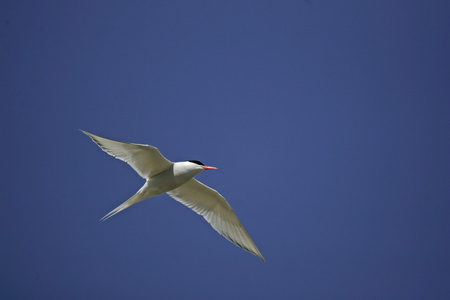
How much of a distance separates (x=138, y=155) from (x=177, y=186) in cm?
86

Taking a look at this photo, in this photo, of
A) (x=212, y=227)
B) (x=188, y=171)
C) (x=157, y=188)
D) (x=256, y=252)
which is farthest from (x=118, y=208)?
(x=256, y=252)

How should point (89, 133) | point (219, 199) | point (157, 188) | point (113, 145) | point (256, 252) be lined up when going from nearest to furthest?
point (89, 133)
point (113, 145)
point (157, 188)
point (256, 252)
point (219, 199)

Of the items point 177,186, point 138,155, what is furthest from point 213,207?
point 138,155

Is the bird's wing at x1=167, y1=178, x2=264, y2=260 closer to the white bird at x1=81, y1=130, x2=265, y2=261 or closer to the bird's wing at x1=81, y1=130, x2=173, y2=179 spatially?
the white bird at x1=81, y1=130, x2=265, y2=261

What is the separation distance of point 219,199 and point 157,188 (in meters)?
1.38

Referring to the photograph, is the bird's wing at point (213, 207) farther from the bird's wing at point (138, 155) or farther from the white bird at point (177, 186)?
the bird's wing at point (138, 155)

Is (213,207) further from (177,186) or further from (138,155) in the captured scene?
(138,155)

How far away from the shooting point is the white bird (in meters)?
6.30

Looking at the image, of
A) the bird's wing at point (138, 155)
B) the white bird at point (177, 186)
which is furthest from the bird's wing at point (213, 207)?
the bird's wing at point (138, 155)

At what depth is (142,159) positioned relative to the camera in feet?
21.3

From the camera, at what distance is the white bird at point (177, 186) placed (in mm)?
6297

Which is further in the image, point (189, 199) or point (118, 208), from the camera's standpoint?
point (189, 199)

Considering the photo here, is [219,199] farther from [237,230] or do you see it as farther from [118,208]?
[118,208]

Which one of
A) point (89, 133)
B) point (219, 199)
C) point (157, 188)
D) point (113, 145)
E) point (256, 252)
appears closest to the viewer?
point (89, 133)
